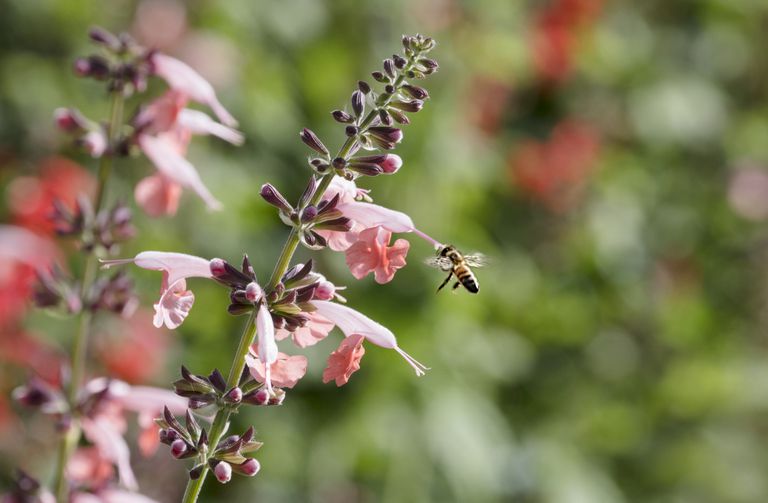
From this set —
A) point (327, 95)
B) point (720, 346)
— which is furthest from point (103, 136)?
point (720, 346)

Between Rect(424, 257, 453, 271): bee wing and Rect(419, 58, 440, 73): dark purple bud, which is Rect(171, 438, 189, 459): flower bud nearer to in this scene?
Rect(419, 58, 440, 73): dark purple bud

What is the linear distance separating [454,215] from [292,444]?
1.22m

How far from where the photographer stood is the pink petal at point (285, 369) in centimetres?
117

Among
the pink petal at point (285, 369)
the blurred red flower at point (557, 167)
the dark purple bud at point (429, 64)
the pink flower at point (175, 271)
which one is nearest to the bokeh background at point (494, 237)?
the blurred red flower at point (557, 167)

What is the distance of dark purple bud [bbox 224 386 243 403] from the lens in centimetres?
117

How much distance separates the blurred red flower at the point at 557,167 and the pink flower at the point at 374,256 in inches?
158

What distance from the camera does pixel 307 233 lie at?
4.09ft

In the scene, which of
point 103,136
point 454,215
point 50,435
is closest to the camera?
point 103,136

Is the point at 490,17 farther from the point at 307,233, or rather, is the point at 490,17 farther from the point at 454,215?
the point at 307,233

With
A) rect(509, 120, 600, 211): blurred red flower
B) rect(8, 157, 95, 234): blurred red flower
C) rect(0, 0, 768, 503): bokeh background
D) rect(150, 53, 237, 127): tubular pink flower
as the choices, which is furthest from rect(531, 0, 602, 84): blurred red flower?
rect(150, 53, 237, 127): tubular pink flower

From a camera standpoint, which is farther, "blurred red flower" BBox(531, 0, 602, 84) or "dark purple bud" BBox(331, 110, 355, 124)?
"blurred red flower" BBox(531, 0, 602, 84)

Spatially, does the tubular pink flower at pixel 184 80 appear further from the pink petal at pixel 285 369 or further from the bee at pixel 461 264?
the pink petal at pixel 285 369

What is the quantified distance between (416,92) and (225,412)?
1.45 feet

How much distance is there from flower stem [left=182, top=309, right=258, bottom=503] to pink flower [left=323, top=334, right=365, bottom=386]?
97 mm
